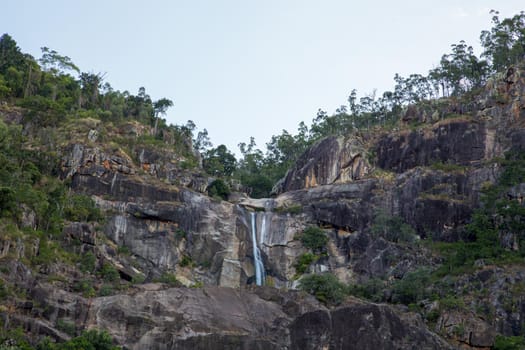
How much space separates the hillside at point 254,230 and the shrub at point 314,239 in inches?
5.0

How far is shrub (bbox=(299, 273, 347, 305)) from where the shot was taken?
58938mm

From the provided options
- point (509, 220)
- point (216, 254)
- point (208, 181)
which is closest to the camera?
point (509, 220)

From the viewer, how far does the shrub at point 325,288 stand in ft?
193

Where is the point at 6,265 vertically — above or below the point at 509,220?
below

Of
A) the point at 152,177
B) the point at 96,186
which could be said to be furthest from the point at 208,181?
the point at 96,186

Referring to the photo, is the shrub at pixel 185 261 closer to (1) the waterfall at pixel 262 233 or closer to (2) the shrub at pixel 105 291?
(1) the waterfall at pixel 262 233

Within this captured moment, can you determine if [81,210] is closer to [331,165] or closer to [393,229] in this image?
[331,165]

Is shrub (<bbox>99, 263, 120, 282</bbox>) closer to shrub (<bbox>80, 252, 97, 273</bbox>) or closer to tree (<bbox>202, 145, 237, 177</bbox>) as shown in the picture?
shrub (<bbox>80, 252, 97, 273</bbox>)

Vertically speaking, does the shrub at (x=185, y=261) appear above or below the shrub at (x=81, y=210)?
below

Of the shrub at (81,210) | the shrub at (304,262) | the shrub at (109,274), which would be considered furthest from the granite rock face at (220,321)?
the shrub at (304,262)

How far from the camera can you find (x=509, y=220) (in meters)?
62.3

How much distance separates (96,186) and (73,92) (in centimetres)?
1726

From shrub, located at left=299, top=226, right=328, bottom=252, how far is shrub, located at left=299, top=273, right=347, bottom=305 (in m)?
9.18

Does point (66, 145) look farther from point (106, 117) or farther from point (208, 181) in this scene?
point (208, 181)
